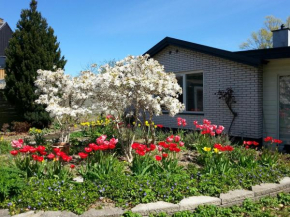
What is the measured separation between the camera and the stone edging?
10.9 feet

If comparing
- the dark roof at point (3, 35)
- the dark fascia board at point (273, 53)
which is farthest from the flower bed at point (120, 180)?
the dark roof at point (3, 35)

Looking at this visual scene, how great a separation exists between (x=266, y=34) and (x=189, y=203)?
96.6 ft

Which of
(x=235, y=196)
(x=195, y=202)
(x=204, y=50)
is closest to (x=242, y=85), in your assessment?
(x=204, y=50)

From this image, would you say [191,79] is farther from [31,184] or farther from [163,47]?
[31,184]

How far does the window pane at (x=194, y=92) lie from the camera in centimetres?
958

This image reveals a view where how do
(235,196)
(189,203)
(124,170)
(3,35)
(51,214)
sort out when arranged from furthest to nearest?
(3,35), (124,170), (235,196), (189,203), (51,214)

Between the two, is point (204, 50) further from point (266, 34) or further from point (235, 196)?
point (266, 34)

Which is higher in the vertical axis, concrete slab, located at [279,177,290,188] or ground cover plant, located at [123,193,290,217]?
→ concrete slab, located at [279,177,290,188]

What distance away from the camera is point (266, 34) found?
28.6 metres

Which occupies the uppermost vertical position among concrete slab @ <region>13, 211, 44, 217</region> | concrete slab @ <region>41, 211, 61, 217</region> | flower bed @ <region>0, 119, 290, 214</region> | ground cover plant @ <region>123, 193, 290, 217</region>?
flower bed @ <region>0, 119, 290, 214</region>

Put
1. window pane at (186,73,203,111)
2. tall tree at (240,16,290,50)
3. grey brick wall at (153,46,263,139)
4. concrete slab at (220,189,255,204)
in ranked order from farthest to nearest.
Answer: tall tree at (240,16,290,50) < window pane at (186,73,203,111) < grey brick wall at (153,46,263,139) < concrete slab at (220,189,255,204)

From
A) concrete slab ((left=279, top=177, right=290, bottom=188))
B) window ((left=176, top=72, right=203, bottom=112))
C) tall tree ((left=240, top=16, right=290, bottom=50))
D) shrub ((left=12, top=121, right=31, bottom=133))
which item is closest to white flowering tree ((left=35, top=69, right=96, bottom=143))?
concrete slab ((left=279, top=177, right=290, bottom=188))

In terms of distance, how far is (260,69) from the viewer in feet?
26.2

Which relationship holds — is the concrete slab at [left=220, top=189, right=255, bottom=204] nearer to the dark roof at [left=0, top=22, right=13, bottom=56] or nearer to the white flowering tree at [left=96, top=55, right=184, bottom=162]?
the white flowering tree at [left=96, top=55, right=184, bottom=162]
